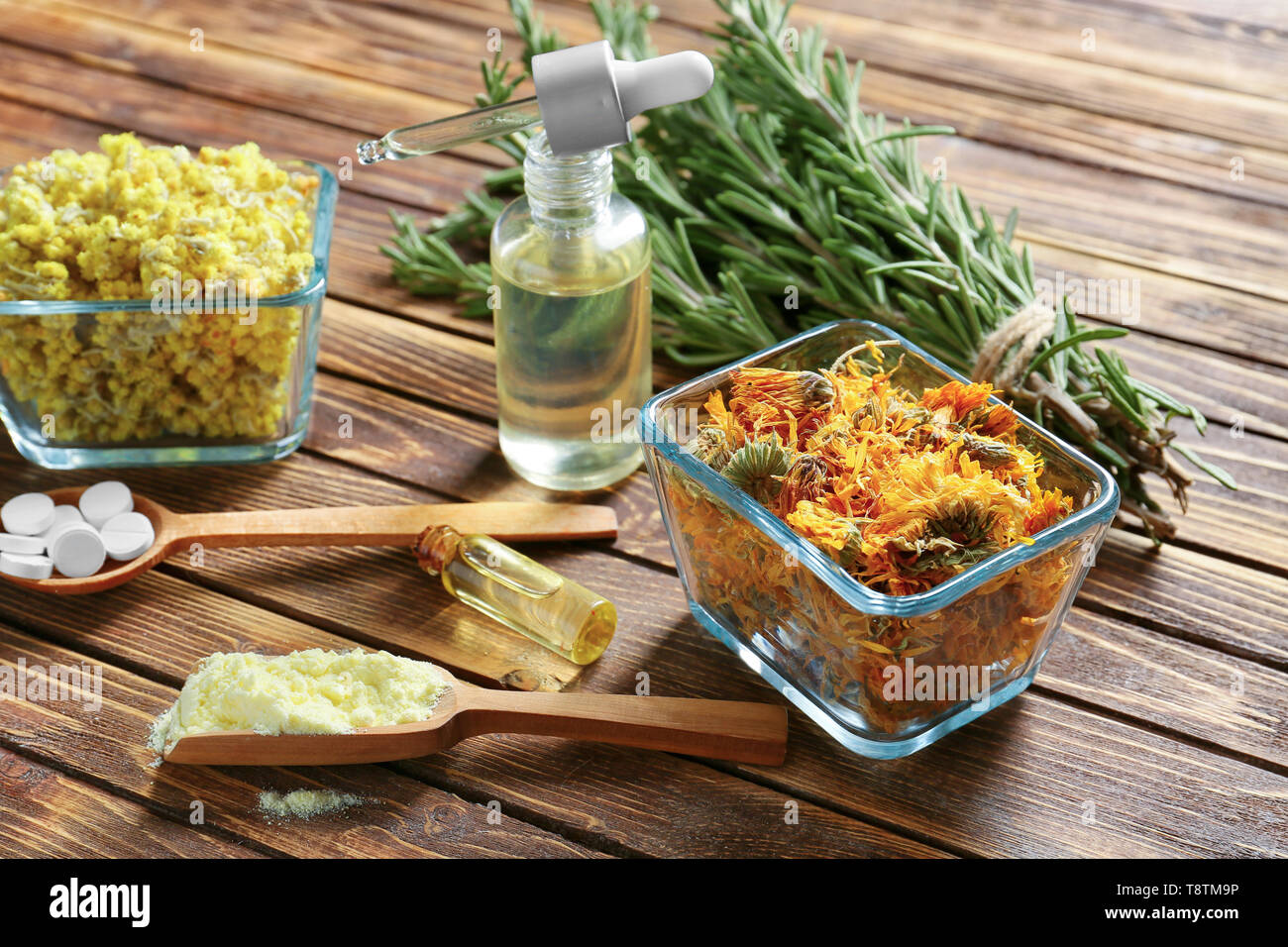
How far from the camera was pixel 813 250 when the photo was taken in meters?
1.13

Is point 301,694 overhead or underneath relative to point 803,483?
underneath

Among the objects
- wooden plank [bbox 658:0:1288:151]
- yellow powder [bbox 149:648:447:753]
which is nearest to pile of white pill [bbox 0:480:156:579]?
yellow powder [bbox 149:648:447:753]

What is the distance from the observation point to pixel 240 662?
2.68ft

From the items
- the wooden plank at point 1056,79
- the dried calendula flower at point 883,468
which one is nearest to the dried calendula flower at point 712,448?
the dried calendula flower at point 883,468

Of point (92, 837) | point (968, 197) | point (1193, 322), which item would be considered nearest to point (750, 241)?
point (968, 197)

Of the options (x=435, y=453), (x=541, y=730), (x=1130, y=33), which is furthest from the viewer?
(x=1130, y=33)

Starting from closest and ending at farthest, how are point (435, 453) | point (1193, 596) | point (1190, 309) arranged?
1. point (1193, 596)
2. point (435, 453)
3. point (1190, 309)

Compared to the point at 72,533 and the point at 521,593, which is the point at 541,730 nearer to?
the point at 521,593

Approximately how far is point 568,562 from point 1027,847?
1.31 ft

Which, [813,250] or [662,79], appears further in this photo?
[813,250]

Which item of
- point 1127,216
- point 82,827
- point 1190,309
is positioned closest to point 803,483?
point 82,827

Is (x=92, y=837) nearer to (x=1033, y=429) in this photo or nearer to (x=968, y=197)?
(x=1033, y=429)

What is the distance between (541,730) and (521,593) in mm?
119

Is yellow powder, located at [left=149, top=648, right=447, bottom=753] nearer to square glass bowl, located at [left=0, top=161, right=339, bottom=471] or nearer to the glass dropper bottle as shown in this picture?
square glass bowl, located at [left=0, top=161, right=339, bottom=471]
